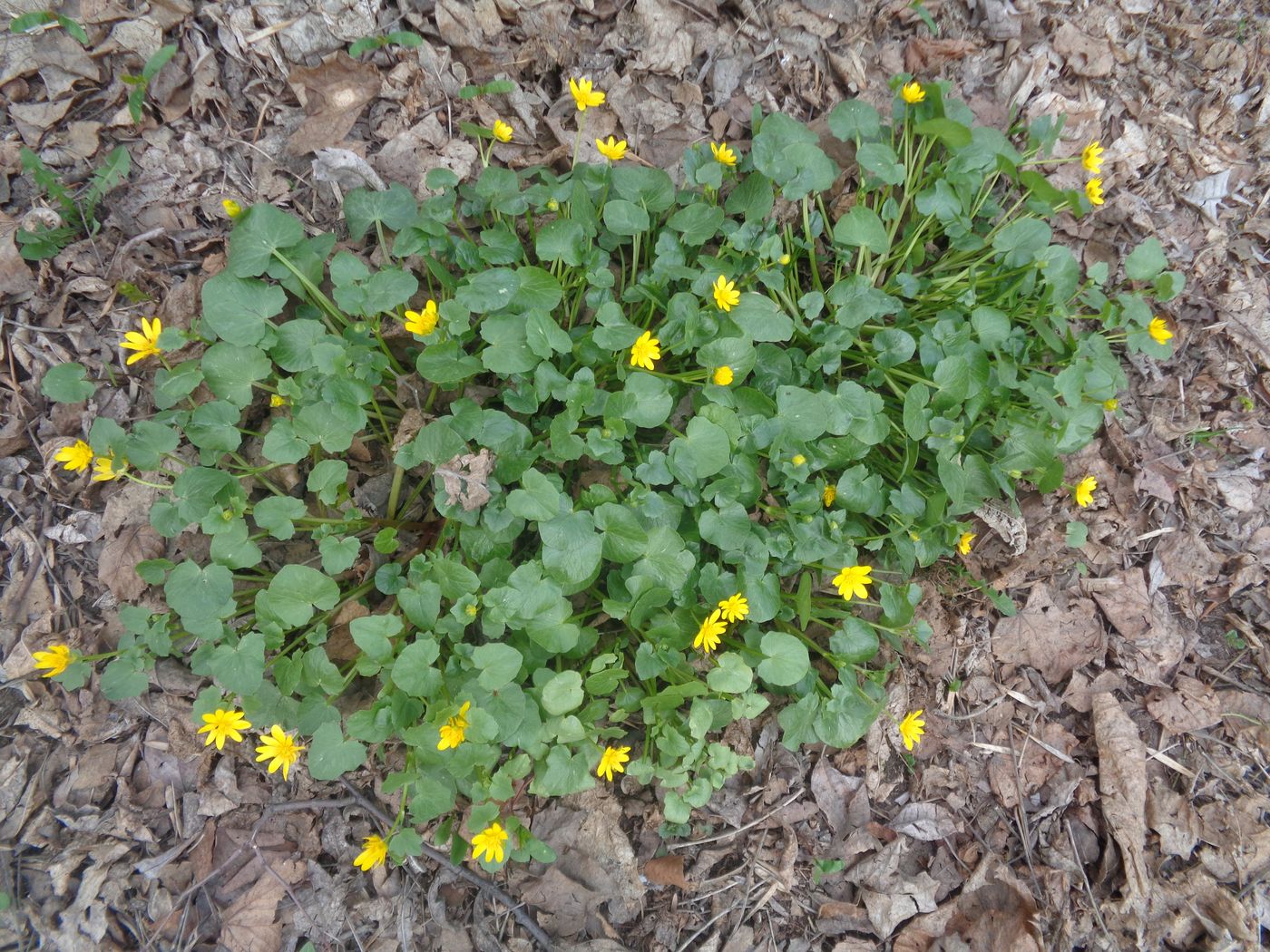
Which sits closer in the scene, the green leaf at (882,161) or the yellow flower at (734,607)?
the yellow flower at (734,607)

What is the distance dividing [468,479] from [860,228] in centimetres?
164

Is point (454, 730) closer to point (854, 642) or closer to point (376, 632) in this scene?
point (376, 632)

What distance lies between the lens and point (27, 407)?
2750 millimetres

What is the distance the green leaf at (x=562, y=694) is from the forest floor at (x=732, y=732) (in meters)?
0.62

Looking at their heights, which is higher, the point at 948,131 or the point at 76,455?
the point at 948,131

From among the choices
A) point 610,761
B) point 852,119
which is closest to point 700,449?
point 610,761

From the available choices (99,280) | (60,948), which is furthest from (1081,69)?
(60,948)

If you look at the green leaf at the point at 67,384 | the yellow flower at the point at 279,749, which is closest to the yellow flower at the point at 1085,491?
the yellow flower at the point at 279,749

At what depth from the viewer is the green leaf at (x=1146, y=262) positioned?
298cm

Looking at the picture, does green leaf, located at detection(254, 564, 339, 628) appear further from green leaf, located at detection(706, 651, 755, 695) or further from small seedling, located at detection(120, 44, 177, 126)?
small seedling, located at detection(120, 44, 177, 126)

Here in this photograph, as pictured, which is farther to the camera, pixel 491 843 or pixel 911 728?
pixel 911 728

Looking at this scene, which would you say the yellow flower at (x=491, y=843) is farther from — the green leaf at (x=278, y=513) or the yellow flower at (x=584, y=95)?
the yellow flower at (x=584, y=95)

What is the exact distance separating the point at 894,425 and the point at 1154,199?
1.98 metres

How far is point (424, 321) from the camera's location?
2408mm
